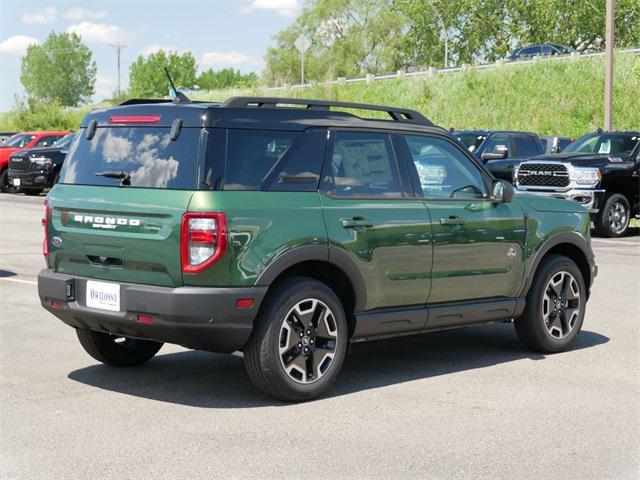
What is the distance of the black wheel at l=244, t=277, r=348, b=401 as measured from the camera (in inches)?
262

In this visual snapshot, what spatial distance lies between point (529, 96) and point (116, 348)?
42.7 m

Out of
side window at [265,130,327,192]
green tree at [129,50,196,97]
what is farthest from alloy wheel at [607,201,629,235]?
green tree at [129,50,196,97]

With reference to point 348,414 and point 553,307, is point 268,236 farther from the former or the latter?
point 553,307

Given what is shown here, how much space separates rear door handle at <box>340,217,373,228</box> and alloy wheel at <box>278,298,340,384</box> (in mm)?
541

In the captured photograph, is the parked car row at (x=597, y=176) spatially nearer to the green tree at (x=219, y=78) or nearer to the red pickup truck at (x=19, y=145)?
the red pickup truck at (x=19, y=145)

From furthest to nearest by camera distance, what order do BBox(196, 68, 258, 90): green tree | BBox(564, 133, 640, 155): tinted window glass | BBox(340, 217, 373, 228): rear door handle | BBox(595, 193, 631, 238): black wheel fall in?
BBox(196, 68, 258, 90): green tree < BBox(564, 133, 640, 155): tinted window glass < BBox(595, 193, 631, 238): black wheel < BBox(340, 217, 373, 228): rear door handle

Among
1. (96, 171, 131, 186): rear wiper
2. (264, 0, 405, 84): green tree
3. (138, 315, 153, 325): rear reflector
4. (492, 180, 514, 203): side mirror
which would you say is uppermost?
(264, 0, 405, 84): green tree

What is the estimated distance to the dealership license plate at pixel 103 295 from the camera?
6727 mm

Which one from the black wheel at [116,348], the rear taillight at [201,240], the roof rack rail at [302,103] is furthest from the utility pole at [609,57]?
the rear taillight at [201,240]

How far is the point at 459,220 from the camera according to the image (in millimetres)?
7863

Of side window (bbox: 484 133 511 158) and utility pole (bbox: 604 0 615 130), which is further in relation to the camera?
utility pole (bbox: 604 0 615 130)

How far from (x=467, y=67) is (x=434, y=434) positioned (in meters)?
48.6

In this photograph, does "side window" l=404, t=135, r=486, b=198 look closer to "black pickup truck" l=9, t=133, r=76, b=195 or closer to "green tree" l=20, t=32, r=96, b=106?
"black pickup truck" l=9, t=133, r=76, b=195

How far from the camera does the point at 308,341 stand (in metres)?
6.91
